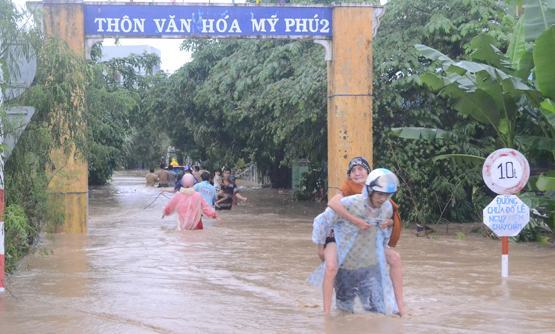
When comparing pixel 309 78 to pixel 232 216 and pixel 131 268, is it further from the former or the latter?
pixel 131 268

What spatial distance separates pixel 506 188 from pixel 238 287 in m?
3.62

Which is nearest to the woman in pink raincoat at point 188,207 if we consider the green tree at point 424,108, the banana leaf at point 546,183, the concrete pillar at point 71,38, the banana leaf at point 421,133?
the concrete pillar at point 71,38

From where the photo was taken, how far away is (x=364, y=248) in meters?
7.25

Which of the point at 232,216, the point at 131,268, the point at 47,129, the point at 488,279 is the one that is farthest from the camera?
the point at 232,216

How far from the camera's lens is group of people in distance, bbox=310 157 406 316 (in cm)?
712

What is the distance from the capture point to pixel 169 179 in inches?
1443

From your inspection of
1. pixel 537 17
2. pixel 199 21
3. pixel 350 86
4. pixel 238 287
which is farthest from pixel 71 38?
pixel 537 17

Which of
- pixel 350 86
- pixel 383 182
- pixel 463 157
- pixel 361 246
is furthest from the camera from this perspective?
pixel 350 86

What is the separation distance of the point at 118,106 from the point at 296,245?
393 centimetres

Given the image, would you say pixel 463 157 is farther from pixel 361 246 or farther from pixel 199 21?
pixel 361 246

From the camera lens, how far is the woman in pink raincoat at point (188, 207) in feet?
52.5

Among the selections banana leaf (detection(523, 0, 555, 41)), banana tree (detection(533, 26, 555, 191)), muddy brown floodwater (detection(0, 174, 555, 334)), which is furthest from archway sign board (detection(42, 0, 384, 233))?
banana tree (detection(533, 26, 555, 191))

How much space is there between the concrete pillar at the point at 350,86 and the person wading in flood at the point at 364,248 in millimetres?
8266

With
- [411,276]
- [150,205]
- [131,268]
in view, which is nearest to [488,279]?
[411,276]
